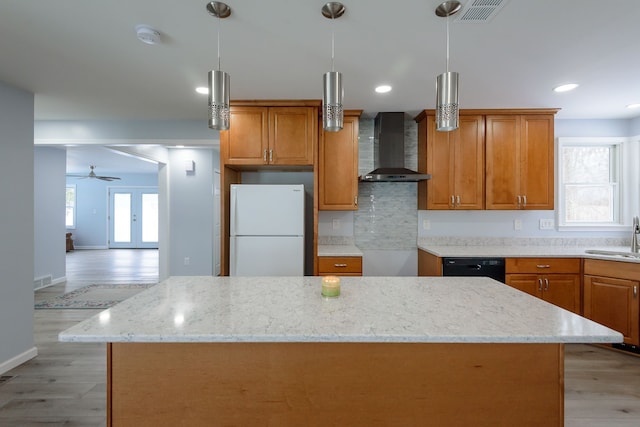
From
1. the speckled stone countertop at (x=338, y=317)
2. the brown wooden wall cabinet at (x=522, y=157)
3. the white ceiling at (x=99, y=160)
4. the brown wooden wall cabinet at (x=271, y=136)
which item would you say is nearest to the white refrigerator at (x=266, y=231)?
the brown wooden wall cabinet at (x=271, y=136)

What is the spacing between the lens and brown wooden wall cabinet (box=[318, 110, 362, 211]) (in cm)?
335

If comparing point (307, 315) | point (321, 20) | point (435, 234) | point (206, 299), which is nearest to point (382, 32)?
point (321, 20)

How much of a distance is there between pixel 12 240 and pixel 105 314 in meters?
2.15

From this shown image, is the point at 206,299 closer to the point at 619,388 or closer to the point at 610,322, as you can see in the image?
the point at 619,388

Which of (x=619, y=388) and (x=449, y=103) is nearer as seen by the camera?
(x=449, y=103)

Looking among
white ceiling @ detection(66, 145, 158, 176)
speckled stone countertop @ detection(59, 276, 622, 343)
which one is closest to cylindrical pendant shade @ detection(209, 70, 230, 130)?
speckled stone countertop @ detection(59, 276, 622, 343)

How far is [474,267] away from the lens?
9.94 ft

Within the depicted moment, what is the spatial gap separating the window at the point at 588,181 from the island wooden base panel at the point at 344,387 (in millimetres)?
3176

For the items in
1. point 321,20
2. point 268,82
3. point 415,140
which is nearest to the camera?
point 321,20

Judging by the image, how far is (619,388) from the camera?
7.73 feet

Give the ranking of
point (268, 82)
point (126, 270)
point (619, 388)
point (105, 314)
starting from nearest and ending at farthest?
point (105, 314)
point (619, 388)
point (268, 82)
point (126, 270)

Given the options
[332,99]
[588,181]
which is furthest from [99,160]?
[588,181]

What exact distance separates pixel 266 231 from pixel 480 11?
228cm

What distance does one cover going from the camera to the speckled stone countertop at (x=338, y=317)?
113 centimetres
